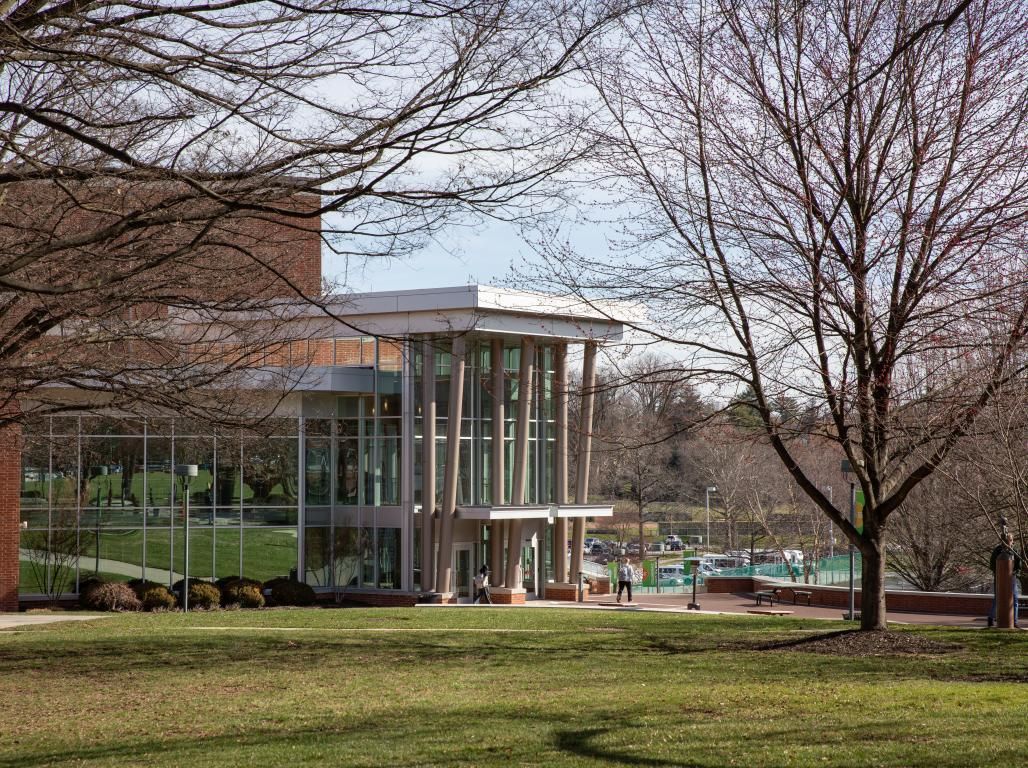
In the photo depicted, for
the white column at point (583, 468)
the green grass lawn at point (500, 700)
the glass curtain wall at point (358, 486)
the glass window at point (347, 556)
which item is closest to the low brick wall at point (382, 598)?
the glass curtain wall at point (358, 486)

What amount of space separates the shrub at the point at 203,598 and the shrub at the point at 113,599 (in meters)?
1.34

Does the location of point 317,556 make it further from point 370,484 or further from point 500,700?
point 500,700

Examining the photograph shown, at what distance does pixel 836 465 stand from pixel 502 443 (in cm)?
2384

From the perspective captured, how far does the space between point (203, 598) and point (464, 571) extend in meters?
8.94

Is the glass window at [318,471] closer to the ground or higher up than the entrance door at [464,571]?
higher up

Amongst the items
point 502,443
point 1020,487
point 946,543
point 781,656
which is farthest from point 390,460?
point 1020,487

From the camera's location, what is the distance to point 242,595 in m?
32.2

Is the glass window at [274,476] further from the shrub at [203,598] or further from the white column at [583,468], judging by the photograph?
the white column at [583,468]

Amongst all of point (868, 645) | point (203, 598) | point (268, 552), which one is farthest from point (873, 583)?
point (268, 552)

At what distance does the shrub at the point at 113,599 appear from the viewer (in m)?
30.8

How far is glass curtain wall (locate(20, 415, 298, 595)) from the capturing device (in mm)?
33000

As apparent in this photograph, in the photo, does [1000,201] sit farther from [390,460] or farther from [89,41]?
[390,460]

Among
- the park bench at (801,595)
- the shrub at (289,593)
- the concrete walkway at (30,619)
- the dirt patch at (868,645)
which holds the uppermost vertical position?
the dirt patch at (868,645)

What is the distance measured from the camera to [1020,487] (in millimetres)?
12594
